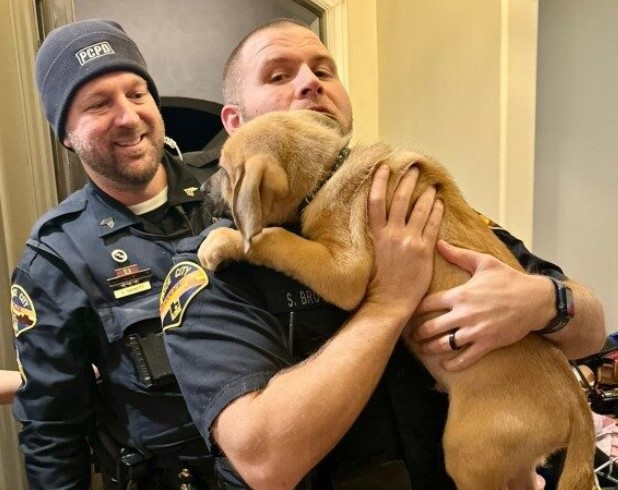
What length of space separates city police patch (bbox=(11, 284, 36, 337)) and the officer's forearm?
0.86 meters

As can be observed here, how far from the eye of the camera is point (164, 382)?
4.75 feet

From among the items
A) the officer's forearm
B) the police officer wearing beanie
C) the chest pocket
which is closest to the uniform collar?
the police officer wearing beanie

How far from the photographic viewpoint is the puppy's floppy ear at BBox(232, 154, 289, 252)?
1.05 m

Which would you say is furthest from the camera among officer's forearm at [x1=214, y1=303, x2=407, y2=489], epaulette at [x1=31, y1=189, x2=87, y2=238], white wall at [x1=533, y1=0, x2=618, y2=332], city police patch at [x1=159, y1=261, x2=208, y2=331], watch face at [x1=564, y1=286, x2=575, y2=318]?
white wall at [x1=533, y1=0, x2=618, y2=332]

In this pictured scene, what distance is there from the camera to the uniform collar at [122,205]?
1583 millimetres

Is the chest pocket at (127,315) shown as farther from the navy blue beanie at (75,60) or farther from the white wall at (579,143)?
the white wall at (579,143)

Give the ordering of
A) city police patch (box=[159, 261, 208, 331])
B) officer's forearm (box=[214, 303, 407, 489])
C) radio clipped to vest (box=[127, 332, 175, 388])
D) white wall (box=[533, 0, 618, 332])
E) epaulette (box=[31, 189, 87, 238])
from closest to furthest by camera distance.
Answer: officer's forearm (box=[214, 303, 407, 489]) < city police patch (box=[159, 261, 208, 331]) < radio clipped to vest (box=[127, 332, 175, 388]) < epaulette (box=[31, 189, 87, 238]) < white wall (box=[533, 0, 618, 332])

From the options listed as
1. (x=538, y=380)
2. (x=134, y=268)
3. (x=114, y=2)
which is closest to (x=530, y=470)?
(x=538, y=380)

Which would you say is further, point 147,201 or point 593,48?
point 593,48

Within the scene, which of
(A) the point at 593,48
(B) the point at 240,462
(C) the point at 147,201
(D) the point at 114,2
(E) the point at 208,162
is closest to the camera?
(B) the point at 240,462

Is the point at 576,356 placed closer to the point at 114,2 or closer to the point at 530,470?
the point at 530,470

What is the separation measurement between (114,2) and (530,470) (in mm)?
3719

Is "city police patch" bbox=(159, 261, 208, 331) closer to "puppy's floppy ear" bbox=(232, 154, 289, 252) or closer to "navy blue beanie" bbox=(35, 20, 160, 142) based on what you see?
"puppy's floppy ear" bbox=(232, 154, 289, 252)

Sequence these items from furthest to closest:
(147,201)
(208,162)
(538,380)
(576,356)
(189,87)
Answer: (189,87) → (208,162) → (147,201) → (576,356) → (538,380)
